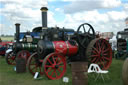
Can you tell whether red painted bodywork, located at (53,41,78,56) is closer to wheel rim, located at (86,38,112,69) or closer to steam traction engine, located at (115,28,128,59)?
wheel rim, located at (86,38,112,69)

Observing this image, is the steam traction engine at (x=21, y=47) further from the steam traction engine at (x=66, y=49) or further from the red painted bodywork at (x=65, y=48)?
the red painted bodywork at (x=65, y=48)

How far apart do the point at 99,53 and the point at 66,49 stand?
4.47 feet

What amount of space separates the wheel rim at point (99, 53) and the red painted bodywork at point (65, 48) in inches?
21.9

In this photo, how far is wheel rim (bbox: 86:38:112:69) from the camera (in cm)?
648

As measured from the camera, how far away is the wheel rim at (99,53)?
21.2 ft

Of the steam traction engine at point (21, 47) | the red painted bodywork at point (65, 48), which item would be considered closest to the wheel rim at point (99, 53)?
the red painted bodywork at point (65, 48)

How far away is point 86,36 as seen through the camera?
6.97 metres

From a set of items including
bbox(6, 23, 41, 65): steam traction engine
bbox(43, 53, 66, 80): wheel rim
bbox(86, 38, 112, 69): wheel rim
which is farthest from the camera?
bbox(6, 23, 41, 65): steam traction engine

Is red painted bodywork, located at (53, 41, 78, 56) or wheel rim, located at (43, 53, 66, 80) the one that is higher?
red painted bodywork, located at (53, 41, 78, 56)

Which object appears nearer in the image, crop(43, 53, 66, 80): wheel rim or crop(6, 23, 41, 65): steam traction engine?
crop(43, 53, 66, 80): wheel rim

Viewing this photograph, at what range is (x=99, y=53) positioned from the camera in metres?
6.65

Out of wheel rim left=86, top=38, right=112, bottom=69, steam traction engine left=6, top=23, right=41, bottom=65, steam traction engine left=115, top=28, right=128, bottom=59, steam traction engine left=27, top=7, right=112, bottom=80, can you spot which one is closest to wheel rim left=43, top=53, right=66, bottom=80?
steam traction engine left=27, top=7, right=112, bottom=80

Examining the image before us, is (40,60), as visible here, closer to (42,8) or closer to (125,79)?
(42,8)

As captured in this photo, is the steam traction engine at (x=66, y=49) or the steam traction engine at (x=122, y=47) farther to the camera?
the steam traction engine at (x=122, y=47)
